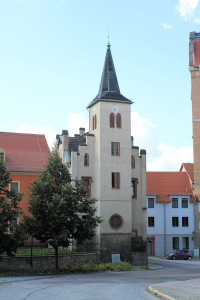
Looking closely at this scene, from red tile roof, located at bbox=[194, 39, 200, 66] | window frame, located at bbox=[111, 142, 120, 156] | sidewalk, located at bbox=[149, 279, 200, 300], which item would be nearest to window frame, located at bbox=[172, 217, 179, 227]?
window frame, located at bbox=[111, 142, 120, 156]

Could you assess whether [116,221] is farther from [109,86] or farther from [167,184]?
[167,184]

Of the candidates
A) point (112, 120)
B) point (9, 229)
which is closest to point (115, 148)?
point (112, 120)

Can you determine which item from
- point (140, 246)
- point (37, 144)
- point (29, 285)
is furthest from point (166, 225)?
point (29, 285)

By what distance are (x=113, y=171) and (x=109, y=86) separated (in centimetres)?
855

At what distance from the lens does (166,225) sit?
5597cm

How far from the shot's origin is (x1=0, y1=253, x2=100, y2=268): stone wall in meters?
28.0

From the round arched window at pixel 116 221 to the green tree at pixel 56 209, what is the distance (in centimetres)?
877

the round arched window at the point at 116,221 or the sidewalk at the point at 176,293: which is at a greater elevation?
the round arched window at the point at 116,221

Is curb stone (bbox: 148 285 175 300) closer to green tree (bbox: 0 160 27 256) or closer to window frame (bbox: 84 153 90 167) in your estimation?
green tree (bbox: 0 160 27 256)

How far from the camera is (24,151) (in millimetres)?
41219

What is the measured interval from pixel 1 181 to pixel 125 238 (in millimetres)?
15250

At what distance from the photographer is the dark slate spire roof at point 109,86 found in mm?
39281

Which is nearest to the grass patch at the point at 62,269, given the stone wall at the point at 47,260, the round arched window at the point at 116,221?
the stone wall at the point at 47,260

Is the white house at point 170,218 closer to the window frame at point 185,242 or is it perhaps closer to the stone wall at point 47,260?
the window frame at point 185,242
